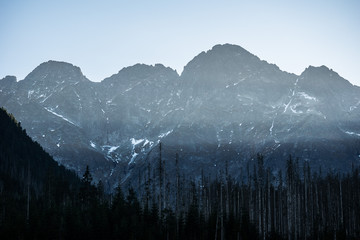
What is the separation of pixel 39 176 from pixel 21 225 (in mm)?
104882

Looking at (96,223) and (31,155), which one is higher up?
(31,155)

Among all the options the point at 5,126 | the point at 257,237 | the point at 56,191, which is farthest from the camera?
the point at 5,126

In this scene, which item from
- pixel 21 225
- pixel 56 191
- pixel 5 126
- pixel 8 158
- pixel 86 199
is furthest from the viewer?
pixel 5 126

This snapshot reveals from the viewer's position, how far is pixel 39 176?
547 ft

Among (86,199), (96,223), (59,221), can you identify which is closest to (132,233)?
(96,223)

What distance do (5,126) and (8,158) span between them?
24.8 metres

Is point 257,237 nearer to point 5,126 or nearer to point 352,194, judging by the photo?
point 352,194

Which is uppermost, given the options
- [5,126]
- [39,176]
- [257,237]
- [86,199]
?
[5,126]

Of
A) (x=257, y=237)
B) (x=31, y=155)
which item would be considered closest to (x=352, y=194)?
(x=257, y=237)

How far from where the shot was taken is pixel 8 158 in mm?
163500

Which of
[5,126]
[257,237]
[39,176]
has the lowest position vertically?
[257,237]

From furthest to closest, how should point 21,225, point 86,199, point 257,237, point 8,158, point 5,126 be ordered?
point 5,126, point 8,158, point 86,199, point 257,237, point 21,225

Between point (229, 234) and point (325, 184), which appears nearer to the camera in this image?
point (229, 234)

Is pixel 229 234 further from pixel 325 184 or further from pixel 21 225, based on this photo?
pixel 325 184
